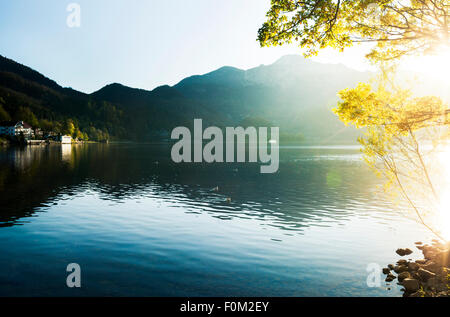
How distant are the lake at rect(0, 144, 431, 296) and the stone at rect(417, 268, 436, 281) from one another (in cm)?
170

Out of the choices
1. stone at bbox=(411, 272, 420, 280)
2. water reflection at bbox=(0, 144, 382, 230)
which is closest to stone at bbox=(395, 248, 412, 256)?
stone at bbox=(411, 272, 420, 280)

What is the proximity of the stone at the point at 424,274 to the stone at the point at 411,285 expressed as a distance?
1159mm

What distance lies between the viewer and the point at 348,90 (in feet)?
63.9

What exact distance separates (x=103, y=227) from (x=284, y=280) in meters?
19.7

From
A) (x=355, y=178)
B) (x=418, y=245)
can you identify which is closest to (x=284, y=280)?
(x=418, y=245)

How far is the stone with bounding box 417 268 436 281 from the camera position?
1866 centimetres

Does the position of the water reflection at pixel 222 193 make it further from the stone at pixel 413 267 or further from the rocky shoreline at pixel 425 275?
the stone at pixel 413 267

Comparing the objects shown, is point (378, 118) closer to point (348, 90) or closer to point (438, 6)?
point (348, 90)

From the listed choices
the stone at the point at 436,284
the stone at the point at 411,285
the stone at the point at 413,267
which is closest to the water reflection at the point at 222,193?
the stone at the point at 413,267

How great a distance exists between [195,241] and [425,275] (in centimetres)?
1658

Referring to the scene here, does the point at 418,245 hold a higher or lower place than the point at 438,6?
lower

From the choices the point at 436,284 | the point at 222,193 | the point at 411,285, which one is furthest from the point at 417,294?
the point at 222,193

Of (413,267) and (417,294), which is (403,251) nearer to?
(413,267)
